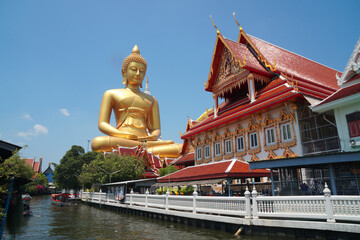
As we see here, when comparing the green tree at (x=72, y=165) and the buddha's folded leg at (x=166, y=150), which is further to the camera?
the green tree at (x=72, y=165)

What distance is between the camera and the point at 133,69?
40469mm

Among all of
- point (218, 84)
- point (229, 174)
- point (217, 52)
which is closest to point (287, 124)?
point (229, 174)

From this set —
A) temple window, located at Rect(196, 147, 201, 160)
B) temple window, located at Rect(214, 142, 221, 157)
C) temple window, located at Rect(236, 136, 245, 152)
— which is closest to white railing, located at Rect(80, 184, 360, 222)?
temple window, located at Rect(236, 136, 245, 152)

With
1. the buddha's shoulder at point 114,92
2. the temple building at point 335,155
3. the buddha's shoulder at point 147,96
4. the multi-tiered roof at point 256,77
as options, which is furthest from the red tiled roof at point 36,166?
the temple building at point 335,155

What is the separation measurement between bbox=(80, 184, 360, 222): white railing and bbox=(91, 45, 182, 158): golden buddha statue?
79.7 feet

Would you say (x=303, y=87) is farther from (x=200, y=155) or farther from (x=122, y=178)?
(x=122, y=178)

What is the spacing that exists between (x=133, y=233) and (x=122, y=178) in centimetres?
1660

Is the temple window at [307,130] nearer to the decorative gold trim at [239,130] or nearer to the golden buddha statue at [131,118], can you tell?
the decorative gold trim at [239,130]

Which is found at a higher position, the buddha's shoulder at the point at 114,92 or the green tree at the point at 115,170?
the buddha's shoulder at the point at 114,92

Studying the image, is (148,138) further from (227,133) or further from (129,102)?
(227,133)

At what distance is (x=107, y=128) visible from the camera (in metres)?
37.9

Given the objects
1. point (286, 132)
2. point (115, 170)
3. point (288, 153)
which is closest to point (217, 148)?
point (286, 132)

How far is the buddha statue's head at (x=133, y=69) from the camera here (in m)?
40.5

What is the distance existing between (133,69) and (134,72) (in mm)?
455
